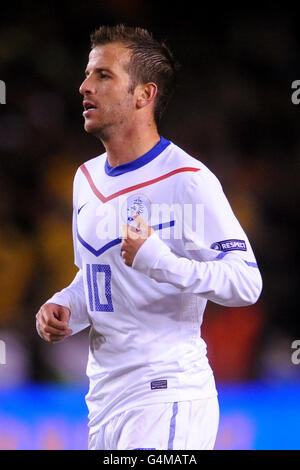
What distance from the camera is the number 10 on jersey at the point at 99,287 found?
2.76 metres

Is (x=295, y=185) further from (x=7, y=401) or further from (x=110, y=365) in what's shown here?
(x=110, y=365)

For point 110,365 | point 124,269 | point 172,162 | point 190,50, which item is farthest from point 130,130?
point 190,50

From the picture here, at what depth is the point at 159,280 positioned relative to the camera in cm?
251

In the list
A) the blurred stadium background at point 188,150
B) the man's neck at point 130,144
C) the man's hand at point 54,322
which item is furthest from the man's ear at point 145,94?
the blurred stadium background at point 188,150

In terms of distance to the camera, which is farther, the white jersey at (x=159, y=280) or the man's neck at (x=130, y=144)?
the man's neck at (x=130, y=144)

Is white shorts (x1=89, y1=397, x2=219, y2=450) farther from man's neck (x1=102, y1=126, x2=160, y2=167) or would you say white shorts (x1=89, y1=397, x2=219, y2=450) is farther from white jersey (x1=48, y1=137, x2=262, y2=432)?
man's neck (x1=102, y1=126, x2=160, y2=167)

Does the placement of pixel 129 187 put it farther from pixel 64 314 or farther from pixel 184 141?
pixel 184 141

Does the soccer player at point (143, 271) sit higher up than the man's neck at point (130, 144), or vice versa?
the man's neck at point (130, 144)

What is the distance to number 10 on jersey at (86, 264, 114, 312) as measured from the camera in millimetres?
2764

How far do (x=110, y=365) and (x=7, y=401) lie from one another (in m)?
2.48

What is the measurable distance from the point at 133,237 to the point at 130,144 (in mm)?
543

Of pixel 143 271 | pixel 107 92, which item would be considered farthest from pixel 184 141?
pixel 143 271

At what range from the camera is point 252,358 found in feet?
17.3

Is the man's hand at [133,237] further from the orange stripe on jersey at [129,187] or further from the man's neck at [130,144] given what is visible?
the man's neck at [130,144]
